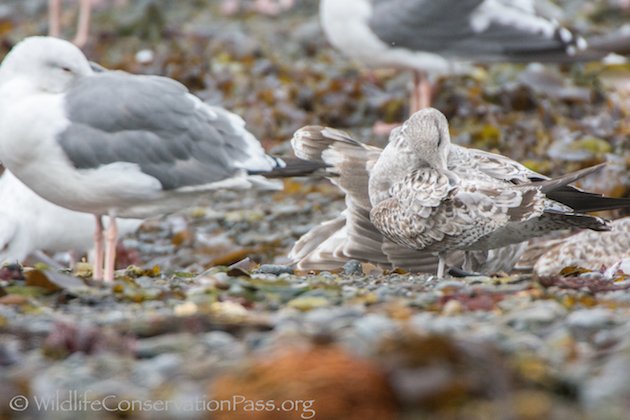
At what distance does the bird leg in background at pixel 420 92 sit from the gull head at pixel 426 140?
3913 millimetres

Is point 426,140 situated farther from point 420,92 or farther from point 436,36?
point 436,36

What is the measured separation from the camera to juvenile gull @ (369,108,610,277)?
486 centimetres

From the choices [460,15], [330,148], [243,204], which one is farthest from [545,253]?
[460,15]

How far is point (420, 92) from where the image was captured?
9.45 m

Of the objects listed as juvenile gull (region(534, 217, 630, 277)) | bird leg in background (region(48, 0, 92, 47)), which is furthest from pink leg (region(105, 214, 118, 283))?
bird leg in background (region(48, 0, 92, 47))

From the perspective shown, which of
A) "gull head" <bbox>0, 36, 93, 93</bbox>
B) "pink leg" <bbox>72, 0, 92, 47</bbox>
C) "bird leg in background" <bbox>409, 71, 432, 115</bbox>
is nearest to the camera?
"gull head" <bbox>0, 36, 93, 93</bbox>

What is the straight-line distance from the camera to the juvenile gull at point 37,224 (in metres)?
7.07

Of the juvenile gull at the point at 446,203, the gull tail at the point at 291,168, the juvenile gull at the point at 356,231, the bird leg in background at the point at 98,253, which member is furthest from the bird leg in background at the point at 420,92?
the bird leg in background at the point at 98,253

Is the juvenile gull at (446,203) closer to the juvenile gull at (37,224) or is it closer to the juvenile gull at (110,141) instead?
the juvenile gull at (110,141)

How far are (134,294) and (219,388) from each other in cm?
152

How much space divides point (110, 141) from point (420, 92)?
465 cm

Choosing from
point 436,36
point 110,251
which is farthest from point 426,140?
point 436,36

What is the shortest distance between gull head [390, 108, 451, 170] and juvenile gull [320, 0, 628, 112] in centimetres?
394

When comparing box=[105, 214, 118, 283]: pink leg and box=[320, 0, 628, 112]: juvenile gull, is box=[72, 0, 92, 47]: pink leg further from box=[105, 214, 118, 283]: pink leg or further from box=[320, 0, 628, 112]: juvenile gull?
box=[105, 214, 118, 283]: pink leg
